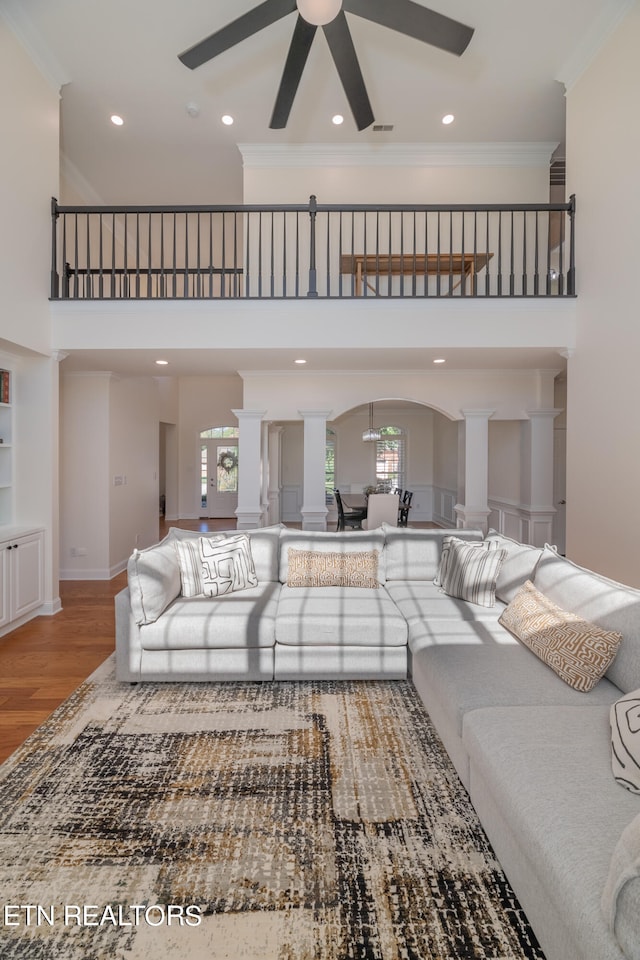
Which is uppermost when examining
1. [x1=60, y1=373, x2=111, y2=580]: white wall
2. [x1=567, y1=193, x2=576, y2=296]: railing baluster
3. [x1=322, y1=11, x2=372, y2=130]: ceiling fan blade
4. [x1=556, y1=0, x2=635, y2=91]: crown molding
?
[x1=556, y1=0, x2=635, y2=91]: crown molding

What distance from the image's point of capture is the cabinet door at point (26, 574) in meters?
4.28

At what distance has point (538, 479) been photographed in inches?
241

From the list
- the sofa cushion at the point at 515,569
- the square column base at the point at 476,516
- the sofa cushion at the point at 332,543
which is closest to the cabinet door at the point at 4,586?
the sofa cushion at the point at 332,543

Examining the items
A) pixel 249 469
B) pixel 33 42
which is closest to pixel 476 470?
pixel 249 469

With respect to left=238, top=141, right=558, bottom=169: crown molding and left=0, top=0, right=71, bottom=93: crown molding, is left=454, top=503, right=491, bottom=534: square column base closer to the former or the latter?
left=238, top=141, right=558, bottom=169: crown molding

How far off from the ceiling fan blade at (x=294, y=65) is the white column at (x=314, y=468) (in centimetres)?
307

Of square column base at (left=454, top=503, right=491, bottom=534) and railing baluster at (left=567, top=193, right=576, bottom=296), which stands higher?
railing baluster at (left=567, top=193, right=576, bottom=296)

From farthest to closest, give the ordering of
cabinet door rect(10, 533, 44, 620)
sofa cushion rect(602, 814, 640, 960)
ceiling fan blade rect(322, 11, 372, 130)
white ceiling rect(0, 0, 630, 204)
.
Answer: cabinet door rect(10, 533, 44, 620) < white ceiling rect(0, 0, 630, 204) < ceiling fan blade rect(322, 11, 372, 130) < sofa cushion rect(602, 814, 640, 960)

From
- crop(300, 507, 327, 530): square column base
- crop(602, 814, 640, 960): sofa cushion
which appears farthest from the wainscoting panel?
crop(602, 814, 640, 960): sofa cushion

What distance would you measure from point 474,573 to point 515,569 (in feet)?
0.91

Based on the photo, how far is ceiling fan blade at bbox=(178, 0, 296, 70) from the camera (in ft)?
10.6

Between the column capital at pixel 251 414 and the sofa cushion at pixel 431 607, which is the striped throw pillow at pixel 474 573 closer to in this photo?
the sofa cushion at pixel 431 607

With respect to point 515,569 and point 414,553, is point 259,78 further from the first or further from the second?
point 515,569

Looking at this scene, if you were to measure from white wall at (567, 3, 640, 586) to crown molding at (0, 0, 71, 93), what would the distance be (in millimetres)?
4747
